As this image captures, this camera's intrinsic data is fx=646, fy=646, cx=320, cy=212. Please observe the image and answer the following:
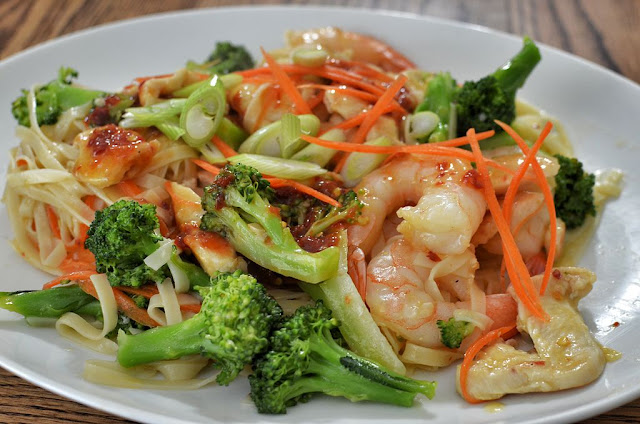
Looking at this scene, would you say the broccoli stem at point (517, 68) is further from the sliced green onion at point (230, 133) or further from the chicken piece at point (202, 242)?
the chicken piece at point (202, 242)

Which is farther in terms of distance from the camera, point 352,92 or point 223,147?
point 352,92

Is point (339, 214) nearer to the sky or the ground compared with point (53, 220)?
nearer to the sky

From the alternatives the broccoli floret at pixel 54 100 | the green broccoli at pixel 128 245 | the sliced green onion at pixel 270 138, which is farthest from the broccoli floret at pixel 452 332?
the broccoli floret at pixel 54 100

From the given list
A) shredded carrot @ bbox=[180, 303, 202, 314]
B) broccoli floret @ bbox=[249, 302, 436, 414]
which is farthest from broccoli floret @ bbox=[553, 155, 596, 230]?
shredded carrot @ bbox=[180, 303, 202, 314]

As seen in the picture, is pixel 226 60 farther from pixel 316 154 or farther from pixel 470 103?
pixel 470 103

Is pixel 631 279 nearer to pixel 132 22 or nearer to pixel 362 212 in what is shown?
pixel 362 212

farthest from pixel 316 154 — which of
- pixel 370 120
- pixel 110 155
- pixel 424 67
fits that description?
pixel 424 67
